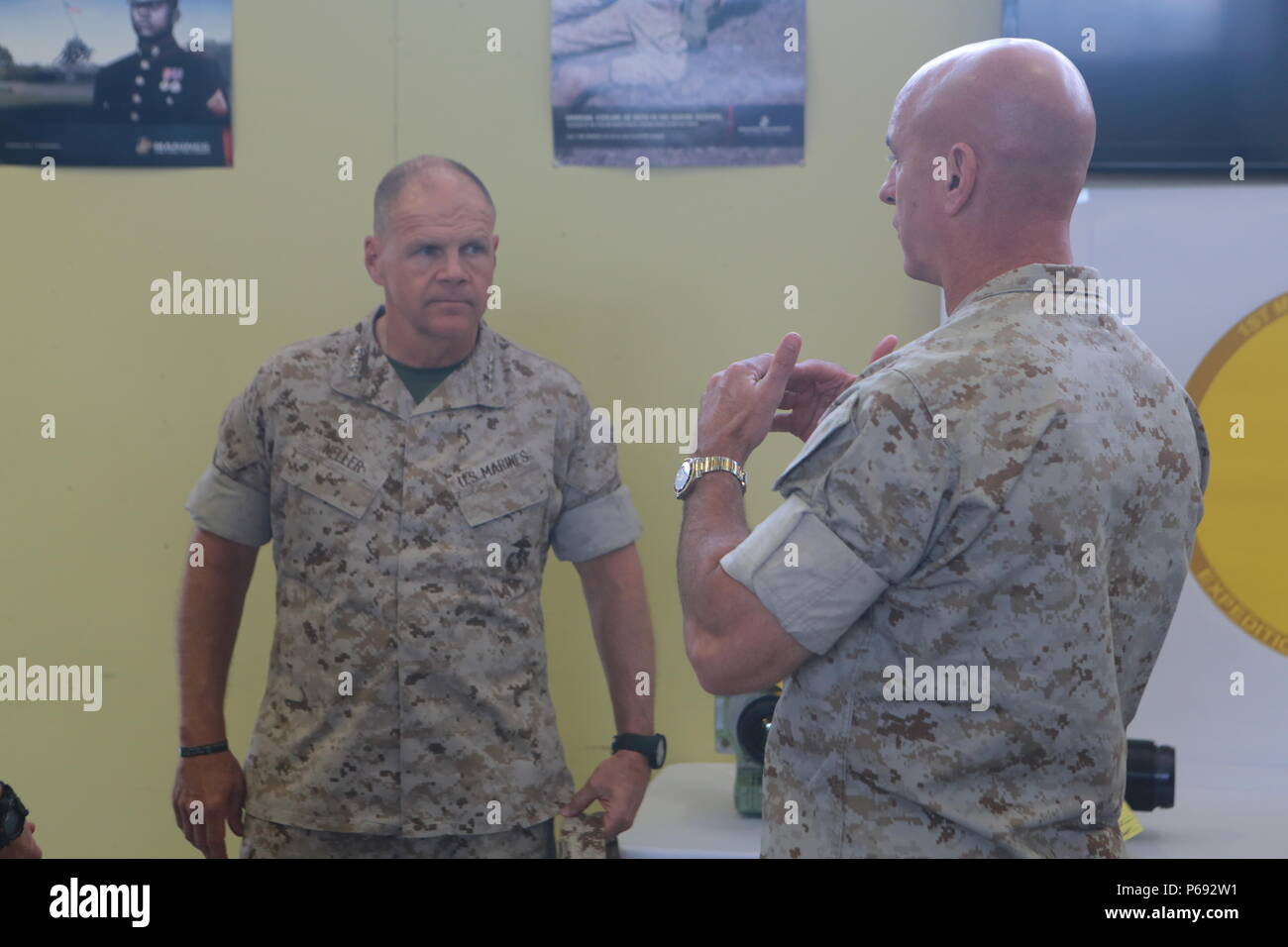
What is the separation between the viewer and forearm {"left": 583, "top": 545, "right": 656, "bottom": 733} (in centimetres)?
176

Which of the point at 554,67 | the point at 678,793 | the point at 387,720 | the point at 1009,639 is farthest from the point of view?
the point at 554,67

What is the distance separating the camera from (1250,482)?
190cm

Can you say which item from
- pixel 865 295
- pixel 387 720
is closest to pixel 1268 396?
pixel 865 295

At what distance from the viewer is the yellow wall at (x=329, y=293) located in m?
2.01

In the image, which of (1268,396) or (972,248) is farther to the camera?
(1268,396)

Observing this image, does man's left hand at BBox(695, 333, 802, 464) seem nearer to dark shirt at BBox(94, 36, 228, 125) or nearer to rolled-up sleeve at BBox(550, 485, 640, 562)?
rolled-up sleeve at BBox(550, 485, 640, 562)

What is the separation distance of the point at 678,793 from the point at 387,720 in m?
0.50

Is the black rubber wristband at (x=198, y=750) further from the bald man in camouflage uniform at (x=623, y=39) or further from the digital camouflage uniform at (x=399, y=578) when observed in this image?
the bald man in camouflage uniform at (x=623, y=39)

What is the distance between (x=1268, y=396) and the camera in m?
1.90

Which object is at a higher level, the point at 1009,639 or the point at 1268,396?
the point at 1268,396

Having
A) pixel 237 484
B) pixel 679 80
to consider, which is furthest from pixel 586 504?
pixel 679 80

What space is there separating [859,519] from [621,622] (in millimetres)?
872

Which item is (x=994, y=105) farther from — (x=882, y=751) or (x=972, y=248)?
(x=882, y=751)

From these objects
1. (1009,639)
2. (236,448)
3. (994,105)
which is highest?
(994,105)
